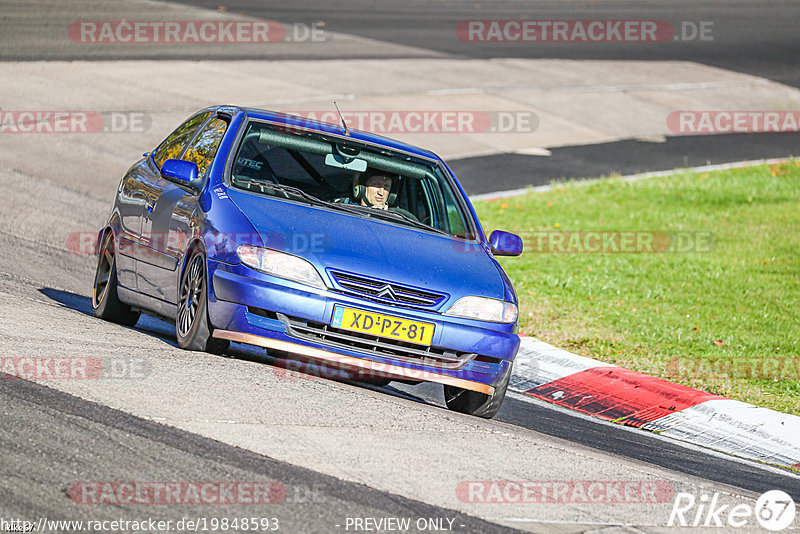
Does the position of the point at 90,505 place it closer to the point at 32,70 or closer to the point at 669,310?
the point at 669,310

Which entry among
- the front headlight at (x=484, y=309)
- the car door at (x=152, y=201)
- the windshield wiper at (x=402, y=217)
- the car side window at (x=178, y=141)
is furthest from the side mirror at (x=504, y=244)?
the car side window at (x=178, y=141)

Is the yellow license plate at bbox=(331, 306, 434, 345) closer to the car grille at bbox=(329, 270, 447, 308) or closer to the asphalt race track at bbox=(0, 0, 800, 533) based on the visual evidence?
the car grille at bbox=(329, 270, 447, 308)

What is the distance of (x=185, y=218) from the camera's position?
7719 millimetres

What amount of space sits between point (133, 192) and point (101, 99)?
10613mm

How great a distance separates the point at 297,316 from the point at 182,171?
1534 millimetres

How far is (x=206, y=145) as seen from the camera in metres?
8.47
